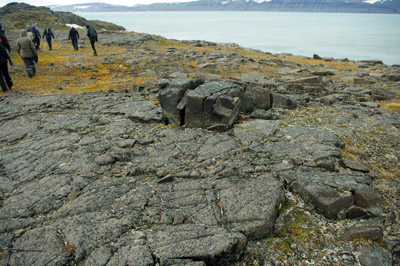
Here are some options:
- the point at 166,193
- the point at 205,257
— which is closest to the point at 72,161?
the point at 166,193

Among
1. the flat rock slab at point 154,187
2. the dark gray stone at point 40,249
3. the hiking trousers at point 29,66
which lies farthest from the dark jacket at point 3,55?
the dark gray stone at point 40,249

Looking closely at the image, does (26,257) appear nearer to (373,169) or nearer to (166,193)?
(166,193)

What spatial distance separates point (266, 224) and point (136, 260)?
7.07 feet

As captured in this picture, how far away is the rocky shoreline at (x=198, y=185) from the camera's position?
400cm

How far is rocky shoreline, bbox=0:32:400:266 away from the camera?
4.00 metres

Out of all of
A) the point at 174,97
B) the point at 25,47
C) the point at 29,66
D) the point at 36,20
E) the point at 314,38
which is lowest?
the point at 314,38

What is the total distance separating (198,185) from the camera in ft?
17.8

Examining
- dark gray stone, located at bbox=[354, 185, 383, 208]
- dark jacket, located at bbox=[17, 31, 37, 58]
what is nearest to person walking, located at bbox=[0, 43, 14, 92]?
dark jacket, located at bbox=[17, 31, 37, 58]

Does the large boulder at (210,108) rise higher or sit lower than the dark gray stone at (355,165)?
higher

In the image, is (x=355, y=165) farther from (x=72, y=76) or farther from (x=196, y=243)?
(x=72, y=76)

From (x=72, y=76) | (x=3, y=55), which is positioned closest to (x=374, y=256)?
(x=3, y=55)

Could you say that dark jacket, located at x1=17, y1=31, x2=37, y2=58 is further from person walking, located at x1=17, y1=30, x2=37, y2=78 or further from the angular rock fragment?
the angular rock fragment

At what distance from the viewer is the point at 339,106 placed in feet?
34.8

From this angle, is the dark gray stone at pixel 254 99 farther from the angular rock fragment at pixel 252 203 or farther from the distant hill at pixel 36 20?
the distant hill at pixel 36 20
